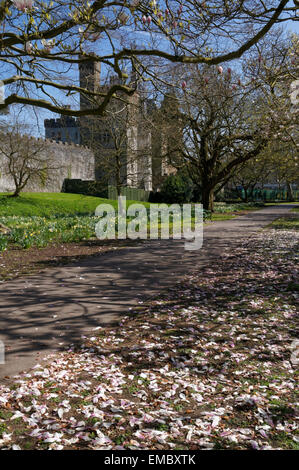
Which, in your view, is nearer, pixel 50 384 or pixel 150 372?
pixel 50 384

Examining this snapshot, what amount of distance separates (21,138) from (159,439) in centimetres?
2232

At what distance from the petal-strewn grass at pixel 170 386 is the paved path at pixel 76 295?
0.28m

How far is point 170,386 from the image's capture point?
325 cm

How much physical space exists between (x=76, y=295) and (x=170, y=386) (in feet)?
9.62

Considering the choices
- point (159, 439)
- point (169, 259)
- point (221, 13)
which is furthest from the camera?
point (169, 259)

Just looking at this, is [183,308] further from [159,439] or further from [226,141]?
[226,141]

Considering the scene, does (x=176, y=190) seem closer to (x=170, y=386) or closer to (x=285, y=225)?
(x=285, y=225)

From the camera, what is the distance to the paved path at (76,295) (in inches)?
162

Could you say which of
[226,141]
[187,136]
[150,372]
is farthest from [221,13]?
[187,136]

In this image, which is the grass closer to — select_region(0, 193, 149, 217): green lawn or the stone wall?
select_region(0, 193, 149, 217): green lawn

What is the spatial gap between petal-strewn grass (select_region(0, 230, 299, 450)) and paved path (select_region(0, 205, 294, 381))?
0.91 ft

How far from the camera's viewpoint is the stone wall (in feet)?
85.8

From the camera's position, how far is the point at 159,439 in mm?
2494

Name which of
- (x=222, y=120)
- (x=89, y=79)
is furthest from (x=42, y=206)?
(x=89, y=79)
